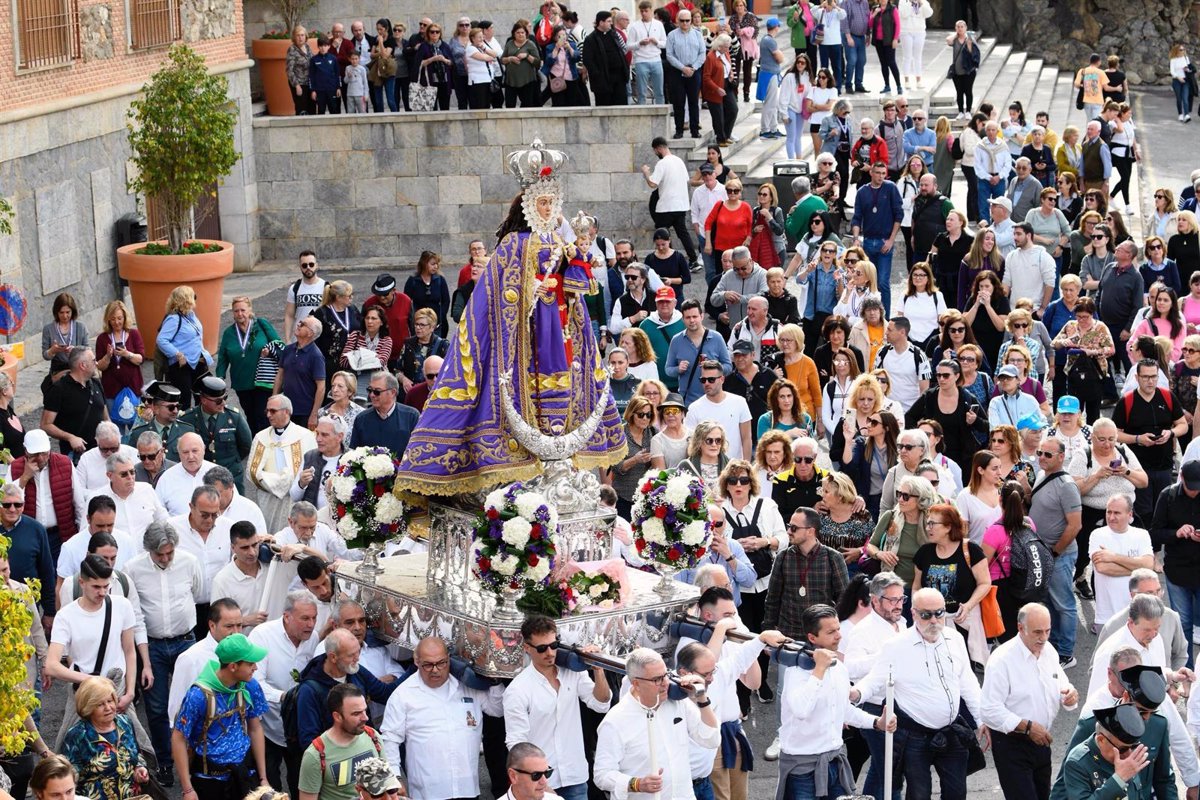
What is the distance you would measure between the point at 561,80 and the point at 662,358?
9729 mm

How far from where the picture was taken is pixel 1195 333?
56.7 ft

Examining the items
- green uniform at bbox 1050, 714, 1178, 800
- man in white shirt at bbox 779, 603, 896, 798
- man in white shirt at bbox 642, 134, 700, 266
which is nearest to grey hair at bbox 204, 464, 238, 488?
man in white shirt at bbox 779, 603, 896, 798

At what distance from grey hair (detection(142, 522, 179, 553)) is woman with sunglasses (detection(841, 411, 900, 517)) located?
16.0 ft

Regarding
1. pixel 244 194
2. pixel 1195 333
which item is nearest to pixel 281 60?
pixel 244 194

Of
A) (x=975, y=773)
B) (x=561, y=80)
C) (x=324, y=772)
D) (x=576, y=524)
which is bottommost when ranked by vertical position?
(x=975, y=773)

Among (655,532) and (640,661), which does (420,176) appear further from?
(640,661)

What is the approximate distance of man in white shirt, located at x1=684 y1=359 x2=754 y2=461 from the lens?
15203mm

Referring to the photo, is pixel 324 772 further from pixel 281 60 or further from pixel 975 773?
pixel 281 60

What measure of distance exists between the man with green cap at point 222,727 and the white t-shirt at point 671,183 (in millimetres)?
13762

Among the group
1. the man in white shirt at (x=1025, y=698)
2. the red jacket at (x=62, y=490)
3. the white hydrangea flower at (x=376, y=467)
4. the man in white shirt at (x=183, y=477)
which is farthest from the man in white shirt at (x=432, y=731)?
the red jacket at (x=62, y=490)

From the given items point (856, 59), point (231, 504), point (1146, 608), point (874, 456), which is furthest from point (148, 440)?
point (856, 59)

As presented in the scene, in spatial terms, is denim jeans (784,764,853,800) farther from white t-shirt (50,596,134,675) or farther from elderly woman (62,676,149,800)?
white t-shirt (50,596,134,675)

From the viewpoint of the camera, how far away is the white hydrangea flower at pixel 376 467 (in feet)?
39.2

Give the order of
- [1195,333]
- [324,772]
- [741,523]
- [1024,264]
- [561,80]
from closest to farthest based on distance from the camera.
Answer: [324,772] < [741,523] < [1195,333] < [1024,264] < [561,80]
